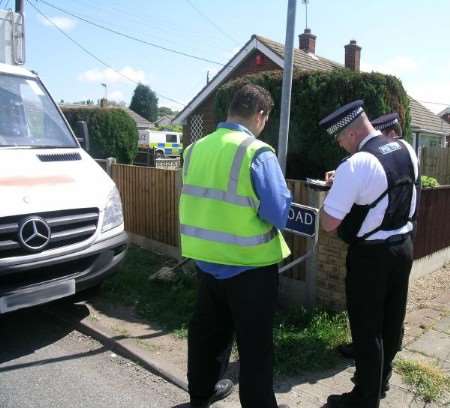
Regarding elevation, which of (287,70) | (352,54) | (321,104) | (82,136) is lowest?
(82,136)

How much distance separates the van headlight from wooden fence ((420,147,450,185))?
7.88 meters

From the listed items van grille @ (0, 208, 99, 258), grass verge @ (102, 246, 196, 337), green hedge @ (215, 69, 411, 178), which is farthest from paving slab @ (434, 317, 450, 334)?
van grille @ (0, 208, 99, 258)

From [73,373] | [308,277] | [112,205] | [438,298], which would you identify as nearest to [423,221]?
[438,298]

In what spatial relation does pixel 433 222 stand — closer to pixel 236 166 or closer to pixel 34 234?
pixel 236 166

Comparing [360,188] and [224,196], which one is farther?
[360,188]

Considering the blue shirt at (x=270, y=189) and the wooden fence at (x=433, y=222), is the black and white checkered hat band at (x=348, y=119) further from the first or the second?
the wooden fence at (x=433, y=222)

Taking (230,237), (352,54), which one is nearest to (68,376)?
(230,237)

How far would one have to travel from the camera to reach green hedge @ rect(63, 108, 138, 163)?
64.5 ft

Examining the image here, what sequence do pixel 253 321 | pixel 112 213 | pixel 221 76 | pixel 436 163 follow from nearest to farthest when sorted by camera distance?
pixel 253 321
pixel 112 213
pixel 436 163
pixel 221 76

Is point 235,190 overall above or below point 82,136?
below

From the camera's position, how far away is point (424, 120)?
2206 centimetres

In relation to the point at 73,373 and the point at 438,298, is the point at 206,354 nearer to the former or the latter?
the point at 73,373

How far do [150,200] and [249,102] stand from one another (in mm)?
4586

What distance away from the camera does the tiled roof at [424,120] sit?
2092cm
